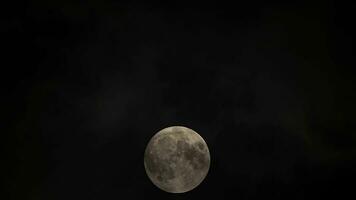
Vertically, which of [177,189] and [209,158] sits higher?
[209,158]

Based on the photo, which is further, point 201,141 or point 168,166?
point 201,141

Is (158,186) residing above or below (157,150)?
below

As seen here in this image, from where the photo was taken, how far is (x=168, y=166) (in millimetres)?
9016

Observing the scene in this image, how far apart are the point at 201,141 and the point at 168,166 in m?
1.19

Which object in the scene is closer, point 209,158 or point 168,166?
point 168,166

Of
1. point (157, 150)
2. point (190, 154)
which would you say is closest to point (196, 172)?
point (190, 154)

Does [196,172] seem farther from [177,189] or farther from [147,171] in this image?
[147,171]

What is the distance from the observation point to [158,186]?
9281 mm

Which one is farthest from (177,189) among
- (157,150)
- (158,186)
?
(157,150)

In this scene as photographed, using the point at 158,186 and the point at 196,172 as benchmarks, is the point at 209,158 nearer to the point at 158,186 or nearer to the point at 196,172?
the point at 196,172

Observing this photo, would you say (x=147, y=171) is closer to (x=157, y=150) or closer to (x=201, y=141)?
(x=157, y=150)

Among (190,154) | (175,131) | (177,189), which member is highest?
(175,131)

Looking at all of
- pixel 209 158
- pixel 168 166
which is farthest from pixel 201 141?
pixel 168 166

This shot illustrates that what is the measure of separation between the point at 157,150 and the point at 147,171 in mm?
657
